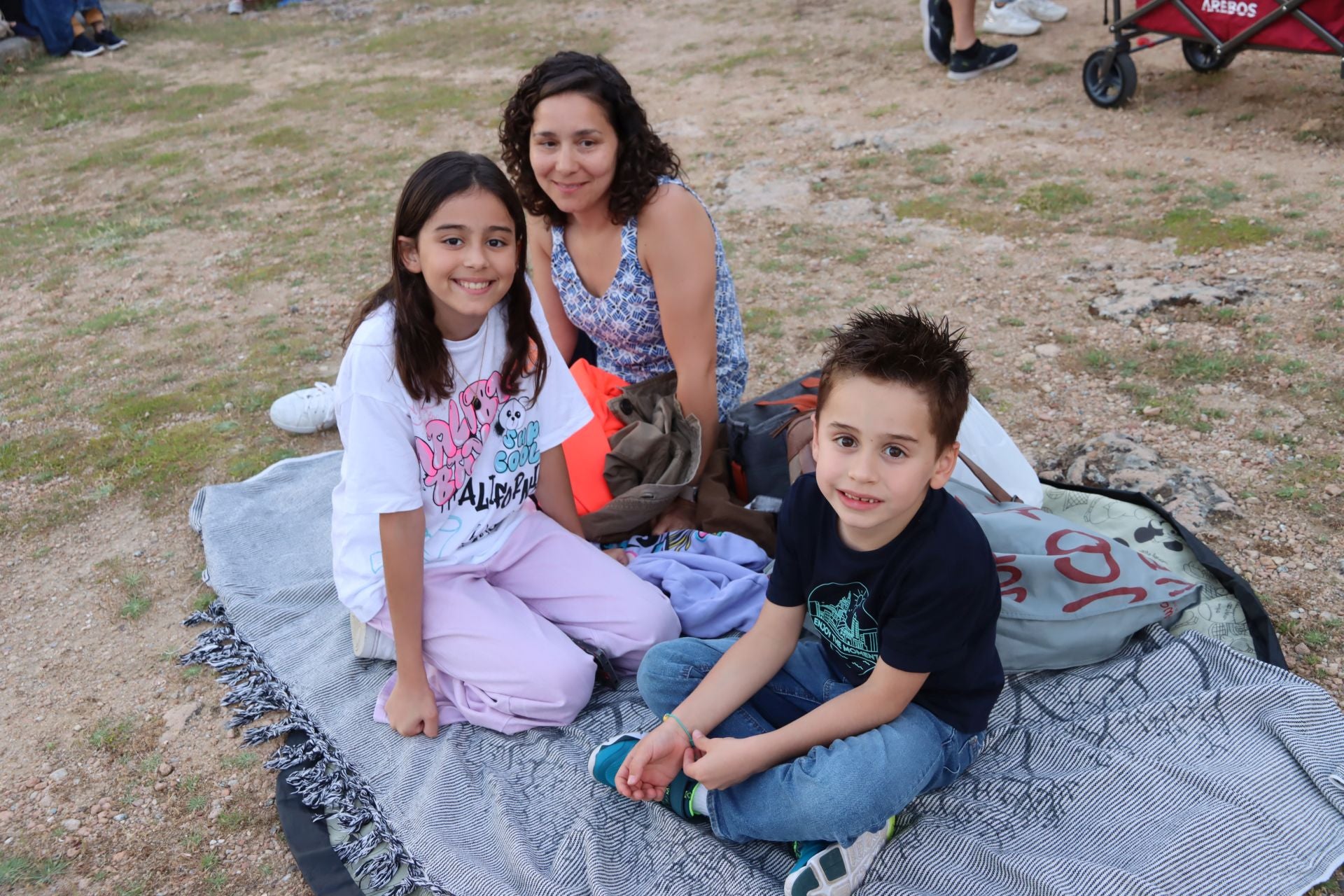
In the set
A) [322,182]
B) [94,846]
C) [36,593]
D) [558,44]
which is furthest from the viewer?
[558,44]

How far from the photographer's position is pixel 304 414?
13.2ft

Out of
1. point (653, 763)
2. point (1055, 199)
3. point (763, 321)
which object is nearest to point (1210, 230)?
point (1055, 199)

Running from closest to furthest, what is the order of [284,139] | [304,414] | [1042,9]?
1. [304,414]
2. [1042,9]
3. [284,139]

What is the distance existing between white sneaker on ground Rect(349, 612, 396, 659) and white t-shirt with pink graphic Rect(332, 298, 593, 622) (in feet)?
0.39

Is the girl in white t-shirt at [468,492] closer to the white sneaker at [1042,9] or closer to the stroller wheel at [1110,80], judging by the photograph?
the stroller wheel at [1110,80]

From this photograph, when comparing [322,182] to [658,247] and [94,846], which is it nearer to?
[658,247]

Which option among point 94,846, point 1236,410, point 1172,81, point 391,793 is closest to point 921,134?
point 1172,81

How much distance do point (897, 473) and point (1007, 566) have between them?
737 millimetres

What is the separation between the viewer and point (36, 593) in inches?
128

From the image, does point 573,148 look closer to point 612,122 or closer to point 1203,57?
point 612,122

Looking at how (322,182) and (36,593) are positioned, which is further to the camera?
(322,182)

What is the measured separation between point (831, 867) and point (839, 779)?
7.5 inches

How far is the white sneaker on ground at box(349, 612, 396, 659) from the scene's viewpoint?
Answer: 2.72 m

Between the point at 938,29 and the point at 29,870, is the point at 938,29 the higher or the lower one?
the higher one
